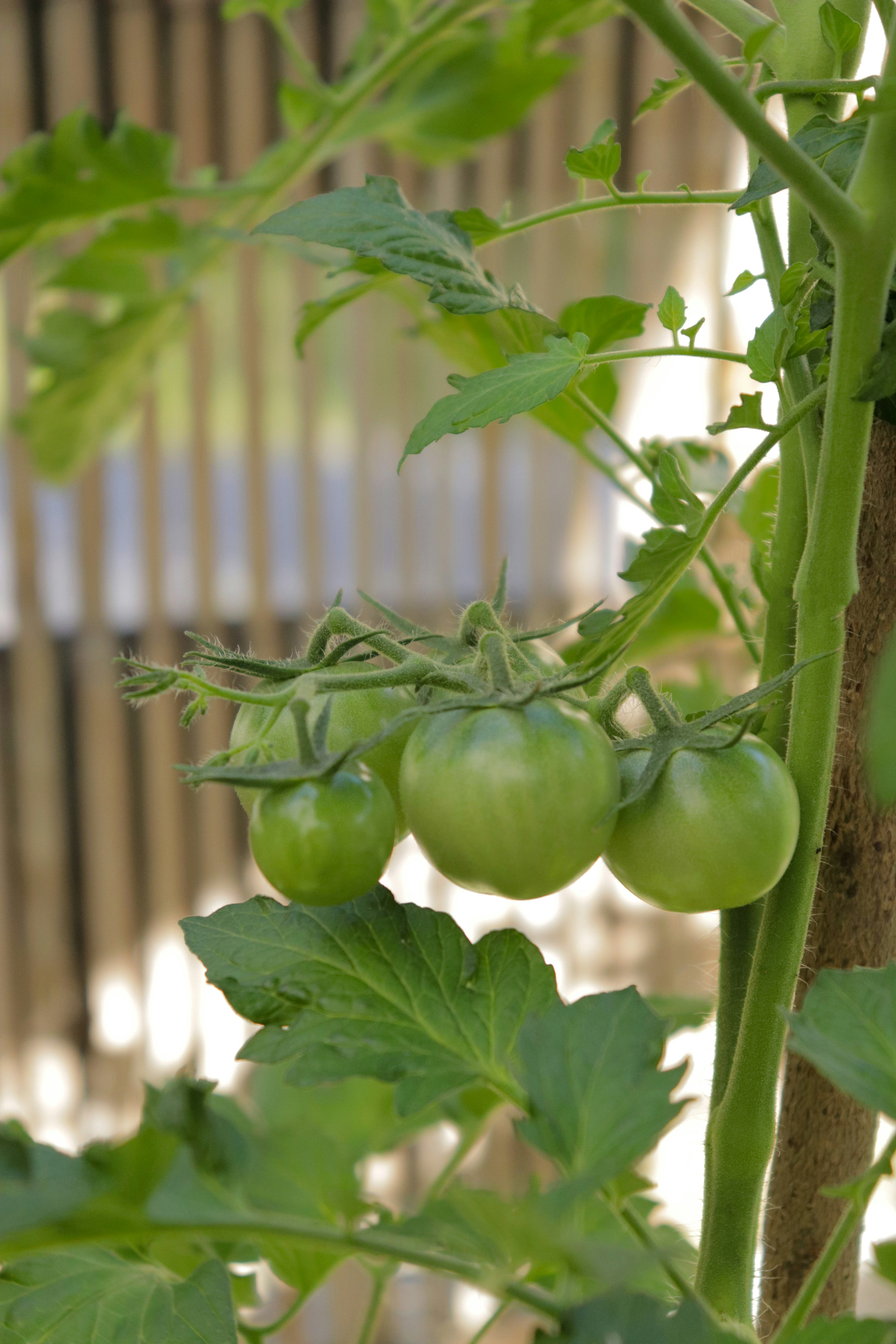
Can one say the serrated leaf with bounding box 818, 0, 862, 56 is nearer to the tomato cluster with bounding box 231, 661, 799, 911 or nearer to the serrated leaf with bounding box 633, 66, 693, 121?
the serrated leaf with bounding box 633, 66, 693, 121

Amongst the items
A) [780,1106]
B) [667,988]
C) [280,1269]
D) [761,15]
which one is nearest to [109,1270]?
[280,1269]

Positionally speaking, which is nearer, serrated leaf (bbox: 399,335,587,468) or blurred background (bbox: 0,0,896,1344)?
serrated leaf (bbox: 399,335,587,468)

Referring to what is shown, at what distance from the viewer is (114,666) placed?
187 centimetres

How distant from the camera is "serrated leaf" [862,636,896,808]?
0.52 ft

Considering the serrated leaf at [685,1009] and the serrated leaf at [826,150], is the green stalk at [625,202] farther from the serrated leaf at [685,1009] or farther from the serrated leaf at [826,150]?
the serrated leaf at [685,1009]

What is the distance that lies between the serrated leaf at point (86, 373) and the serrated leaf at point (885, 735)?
692mm

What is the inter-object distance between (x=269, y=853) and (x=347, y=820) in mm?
21

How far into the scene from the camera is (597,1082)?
0.28 metres

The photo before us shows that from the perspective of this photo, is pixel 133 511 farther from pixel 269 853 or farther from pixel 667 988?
pixel 269 853

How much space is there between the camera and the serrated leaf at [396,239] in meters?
0.32

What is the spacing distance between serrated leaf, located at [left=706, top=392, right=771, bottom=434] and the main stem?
44 millimetres

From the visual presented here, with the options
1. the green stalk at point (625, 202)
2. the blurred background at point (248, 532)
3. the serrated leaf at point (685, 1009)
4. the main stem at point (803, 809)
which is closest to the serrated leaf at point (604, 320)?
the green stalk at point (625, 202)

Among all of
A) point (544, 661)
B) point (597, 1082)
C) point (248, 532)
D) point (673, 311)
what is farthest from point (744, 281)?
point (248, 532)

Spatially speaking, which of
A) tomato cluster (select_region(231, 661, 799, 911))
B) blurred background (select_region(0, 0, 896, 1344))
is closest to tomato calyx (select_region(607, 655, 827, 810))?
tomato cluster (select_region(231, 661, 799, 911))
